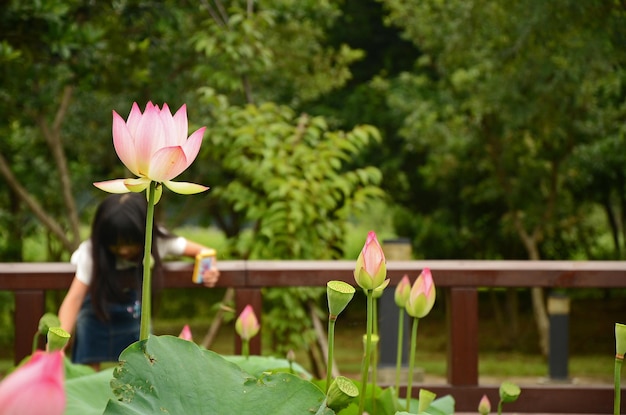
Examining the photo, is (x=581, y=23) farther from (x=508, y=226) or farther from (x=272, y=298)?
(x=508, y=226)

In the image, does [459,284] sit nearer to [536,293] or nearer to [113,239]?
[113,239]

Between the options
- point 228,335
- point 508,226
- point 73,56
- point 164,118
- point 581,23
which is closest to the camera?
point 164,118

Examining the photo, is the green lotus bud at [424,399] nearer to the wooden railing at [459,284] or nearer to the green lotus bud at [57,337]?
the green lotus bud at [57,337]

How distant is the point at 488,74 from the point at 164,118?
7.60 metres

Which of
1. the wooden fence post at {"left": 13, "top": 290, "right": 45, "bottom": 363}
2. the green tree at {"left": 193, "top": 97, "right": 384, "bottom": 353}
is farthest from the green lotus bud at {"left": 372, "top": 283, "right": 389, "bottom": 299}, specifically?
the green tree at {"left": 193, "top": 97, "right": 384, "bottom": 353}

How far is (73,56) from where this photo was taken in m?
3.55

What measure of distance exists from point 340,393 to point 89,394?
39 cm

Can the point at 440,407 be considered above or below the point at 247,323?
below

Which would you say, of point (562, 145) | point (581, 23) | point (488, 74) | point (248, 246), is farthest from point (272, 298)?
point (562, 145)

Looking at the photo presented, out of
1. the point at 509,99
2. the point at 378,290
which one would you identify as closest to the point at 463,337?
the point at 378,290

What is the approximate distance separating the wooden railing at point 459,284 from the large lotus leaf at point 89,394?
114 cm

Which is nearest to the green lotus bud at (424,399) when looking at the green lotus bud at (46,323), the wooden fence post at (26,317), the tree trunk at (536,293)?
the green lotus bud at (46,323)

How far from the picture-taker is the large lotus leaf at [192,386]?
0.75m

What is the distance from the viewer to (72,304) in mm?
1971
